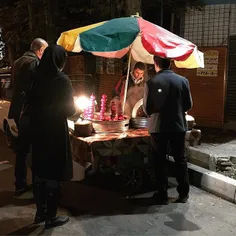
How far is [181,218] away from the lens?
174 inches

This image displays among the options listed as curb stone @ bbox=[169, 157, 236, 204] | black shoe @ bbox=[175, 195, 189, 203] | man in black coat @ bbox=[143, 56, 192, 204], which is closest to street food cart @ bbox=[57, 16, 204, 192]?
man in black coat @ bbox=[143, 56, 192, 204]

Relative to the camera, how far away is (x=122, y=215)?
4504 millimetres

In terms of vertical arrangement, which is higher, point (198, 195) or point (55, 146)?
point (55, 146)

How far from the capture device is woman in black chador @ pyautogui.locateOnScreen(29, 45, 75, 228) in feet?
12.5

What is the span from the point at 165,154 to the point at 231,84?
4946 millimetres

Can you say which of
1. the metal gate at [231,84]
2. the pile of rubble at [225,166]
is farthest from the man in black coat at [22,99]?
the metal gate at [231,84]

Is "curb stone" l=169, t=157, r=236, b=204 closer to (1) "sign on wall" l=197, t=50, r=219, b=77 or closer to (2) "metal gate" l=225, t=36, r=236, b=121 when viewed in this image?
(2) "metal gate" l=225, t=36, r=236, b=121

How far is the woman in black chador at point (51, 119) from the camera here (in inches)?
150

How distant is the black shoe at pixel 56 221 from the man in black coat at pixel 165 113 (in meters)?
1.38

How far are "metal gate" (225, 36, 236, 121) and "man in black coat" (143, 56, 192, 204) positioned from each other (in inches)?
183

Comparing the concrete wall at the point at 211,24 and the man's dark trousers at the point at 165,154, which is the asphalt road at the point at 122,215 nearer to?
the man's dark trousers at the point at 165,154

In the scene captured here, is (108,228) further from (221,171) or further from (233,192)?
(221,171)

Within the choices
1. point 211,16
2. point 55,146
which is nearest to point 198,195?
point 55,146

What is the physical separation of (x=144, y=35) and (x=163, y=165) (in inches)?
70.5
